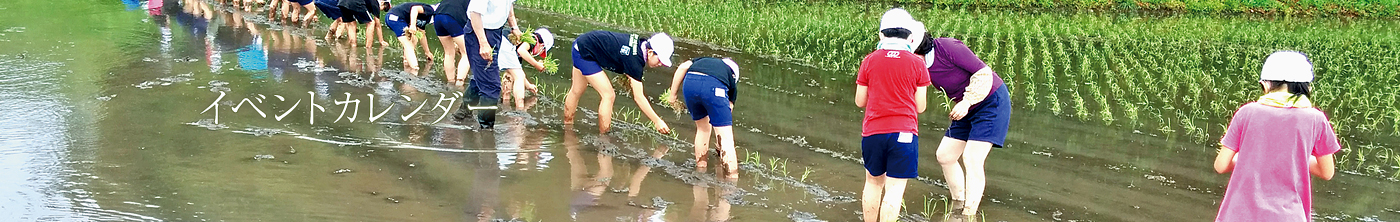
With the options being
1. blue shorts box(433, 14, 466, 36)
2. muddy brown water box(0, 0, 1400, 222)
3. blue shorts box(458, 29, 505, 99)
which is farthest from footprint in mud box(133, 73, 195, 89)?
blue shorts box(458, 29, 505, 99)

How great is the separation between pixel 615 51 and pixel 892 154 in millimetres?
2441

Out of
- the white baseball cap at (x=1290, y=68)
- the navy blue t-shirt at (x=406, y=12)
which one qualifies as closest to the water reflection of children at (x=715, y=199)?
the white baseball cap at (x=1290, y=68)

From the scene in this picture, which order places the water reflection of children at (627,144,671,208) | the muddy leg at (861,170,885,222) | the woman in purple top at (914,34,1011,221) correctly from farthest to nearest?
the water reflection of children at (627,144,671,208) < the woman in purple top at (914,34,1011,221) < the muddy leg at (861,170,885,222)

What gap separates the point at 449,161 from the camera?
6.40 metres

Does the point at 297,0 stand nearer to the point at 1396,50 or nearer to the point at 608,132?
the point at 608,132

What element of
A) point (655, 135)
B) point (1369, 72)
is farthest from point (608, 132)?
point (1369, 72)

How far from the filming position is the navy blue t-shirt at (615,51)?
6.67 meters

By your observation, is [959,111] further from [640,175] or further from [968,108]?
[640,175]

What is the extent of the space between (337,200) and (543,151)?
1.64 m

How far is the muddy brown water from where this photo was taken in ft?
17.6

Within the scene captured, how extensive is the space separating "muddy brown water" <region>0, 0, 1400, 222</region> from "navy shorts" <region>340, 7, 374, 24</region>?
116cm

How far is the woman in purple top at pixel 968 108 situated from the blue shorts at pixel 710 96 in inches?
42.4

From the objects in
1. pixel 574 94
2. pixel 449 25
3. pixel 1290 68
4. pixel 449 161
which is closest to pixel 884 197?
pixel 1290 68

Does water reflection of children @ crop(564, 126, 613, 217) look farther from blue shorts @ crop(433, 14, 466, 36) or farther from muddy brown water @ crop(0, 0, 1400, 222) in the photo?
blue shorts @ crop(433, 14, 466, 36)
